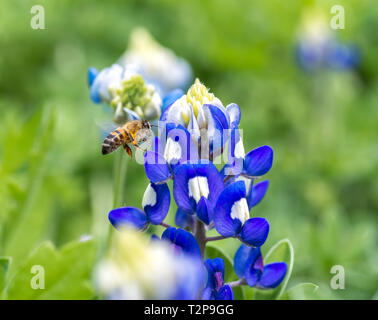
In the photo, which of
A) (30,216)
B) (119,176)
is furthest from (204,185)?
(30,216)

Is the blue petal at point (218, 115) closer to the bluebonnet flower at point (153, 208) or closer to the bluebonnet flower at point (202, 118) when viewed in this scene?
the bluebonnet flower at point (202, 118)

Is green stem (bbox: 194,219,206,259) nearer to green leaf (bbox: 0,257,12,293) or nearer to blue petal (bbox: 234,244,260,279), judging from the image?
blue petal (bbox: 234,244,260,279)

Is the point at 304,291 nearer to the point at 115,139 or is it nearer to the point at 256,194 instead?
the point at 256,194

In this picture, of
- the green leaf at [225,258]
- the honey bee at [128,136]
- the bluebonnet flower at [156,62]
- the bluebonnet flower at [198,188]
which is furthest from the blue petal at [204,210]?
the bluebonnet flower at [156,62]

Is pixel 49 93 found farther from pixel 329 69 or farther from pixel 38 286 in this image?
pixel 38 286

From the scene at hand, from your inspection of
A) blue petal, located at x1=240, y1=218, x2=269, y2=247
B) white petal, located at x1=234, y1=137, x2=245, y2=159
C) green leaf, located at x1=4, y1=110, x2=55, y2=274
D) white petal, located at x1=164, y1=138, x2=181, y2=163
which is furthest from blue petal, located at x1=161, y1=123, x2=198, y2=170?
green leaf, located at x1=4, y1=110, x2=55, y2=274
